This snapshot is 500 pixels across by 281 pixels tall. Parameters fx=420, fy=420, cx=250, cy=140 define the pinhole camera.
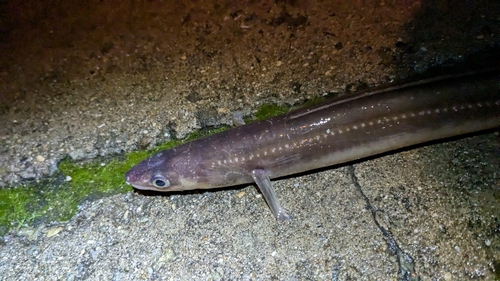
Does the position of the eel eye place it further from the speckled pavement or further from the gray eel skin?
the speckled pavement

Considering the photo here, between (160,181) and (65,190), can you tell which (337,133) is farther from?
(65,190)

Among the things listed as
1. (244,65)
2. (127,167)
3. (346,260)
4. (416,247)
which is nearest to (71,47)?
(127,167)

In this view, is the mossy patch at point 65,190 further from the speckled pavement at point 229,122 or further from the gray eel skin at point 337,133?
the gray eel skin at point 337,133

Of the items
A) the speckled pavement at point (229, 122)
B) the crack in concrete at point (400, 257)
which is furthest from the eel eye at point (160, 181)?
the crack in concrete at point (400, 257)

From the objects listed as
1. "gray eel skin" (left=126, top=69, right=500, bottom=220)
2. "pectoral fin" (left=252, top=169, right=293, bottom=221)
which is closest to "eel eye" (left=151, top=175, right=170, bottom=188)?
"gray eel skin" (left=126, top=69, right=500, bottom=220)

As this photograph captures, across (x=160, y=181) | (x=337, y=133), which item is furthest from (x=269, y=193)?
(x=160, y=181)

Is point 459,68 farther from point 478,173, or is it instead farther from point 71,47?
point 71,47
